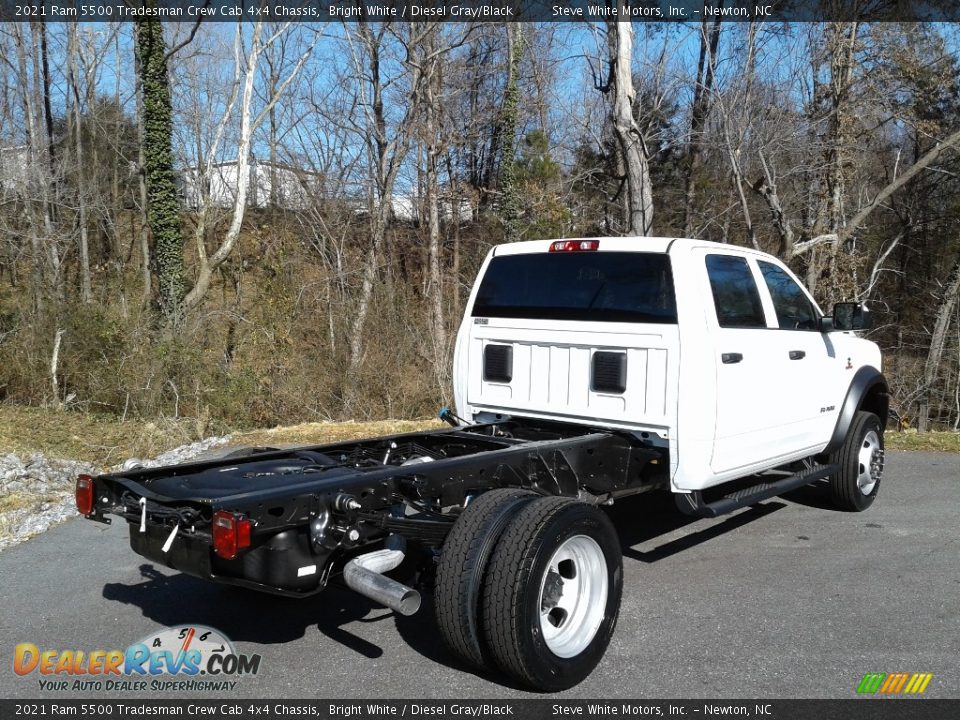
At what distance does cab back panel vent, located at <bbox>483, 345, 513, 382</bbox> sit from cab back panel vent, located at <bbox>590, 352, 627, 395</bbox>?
766 millimetres

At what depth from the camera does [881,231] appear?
28.1 metres

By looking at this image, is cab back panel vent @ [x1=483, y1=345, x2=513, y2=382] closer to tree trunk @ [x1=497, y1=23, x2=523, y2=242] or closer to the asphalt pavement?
the asphalt pavement

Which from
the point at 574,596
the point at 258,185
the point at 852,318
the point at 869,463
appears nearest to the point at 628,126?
the point at 852,318

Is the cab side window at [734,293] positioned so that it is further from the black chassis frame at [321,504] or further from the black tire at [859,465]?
the black tire at [859,465]

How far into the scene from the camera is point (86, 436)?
12703 millimetres

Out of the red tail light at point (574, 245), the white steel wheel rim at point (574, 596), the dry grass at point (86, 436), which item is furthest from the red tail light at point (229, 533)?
the dry grass at point (86, 436)

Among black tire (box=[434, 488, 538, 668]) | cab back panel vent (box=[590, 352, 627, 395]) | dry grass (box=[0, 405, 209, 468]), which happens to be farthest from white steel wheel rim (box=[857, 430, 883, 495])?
dry grass (box=[0, 405, 209, 468])

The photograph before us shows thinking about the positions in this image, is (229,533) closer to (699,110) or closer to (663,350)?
(663,350)

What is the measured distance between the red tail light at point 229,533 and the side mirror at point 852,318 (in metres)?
5.15

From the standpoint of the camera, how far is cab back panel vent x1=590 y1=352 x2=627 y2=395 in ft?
18.3

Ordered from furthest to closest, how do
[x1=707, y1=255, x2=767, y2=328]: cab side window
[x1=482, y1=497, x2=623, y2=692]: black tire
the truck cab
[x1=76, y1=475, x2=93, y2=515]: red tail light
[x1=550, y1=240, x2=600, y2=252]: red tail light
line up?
1. [x1=550, y1=240, x2=600, y2=252]: red tail light
2. [x1=707, y1=255, x2=767, y2=328]: cab side window
3. the truck cab
4. [x1=76, y1=475, x2=93, y2=515]: red tail light
5. [x1=482, y1=497, x2=623, y2=692]: black tire

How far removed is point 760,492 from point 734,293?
148cm
